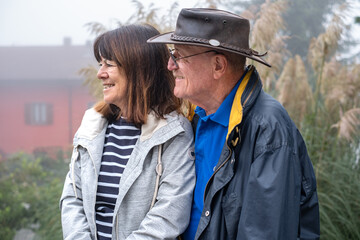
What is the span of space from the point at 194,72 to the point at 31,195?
4336 mm

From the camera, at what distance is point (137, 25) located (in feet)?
6.88

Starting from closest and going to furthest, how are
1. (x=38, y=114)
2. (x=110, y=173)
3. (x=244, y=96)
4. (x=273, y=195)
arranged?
(x=273, y=195)
(x=244, y=96)
(x=110, y=173)
(x=38, y=114)

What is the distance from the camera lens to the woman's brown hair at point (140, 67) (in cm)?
202

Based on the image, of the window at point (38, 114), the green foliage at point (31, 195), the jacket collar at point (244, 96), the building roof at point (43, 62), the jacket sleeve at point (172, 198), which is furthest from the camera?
the window at point (38, 114)

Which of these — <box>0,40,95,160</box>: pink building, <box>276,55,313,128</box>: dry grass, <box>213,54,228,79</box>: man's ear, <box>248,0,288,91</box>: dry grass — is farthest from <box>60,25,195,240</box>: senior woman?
<box>0,40,95,160</box>: pink building

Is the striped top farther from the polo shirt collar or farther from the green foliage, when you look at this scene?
the green foliage

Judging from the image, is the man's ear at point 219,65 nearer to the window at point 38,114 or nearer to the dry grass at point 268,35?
the dry grass at point 268,35

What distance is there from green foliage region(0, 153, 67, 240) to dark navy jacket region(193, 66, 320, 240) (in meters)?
2.88

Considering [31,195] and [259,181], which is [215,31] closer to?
[259,181]

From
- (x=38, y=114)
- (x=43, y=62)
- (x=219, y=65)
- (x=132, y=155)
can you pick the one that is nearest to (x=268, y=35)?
Result: (x=219, y=65)

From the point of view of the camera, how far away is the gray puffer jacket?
6.10ft

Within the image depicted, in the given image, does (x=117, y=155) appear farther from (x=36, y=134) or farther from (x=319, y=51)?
(x=36, y=134)

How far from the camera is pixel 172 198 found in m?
1.85

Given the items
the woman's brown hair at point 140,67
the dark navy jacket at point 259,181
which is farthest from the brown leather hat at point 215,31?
the woman's brown hair at point 140,67
